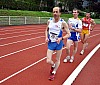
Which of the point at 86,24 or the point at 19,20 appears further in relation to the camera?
the point at 19,20

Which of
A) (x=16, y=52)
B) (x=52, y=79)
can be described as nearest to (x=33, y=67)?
(x=52, y=79)

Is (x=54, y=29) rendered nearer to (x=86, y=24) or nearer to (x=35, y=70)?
(x=35, y=70)

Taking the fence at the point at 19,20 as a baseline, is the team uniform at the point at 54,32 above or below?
above

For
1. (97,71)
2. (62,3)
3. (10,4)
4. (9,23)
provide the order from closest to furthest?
(97,71) → (9,23) → (10,4) → (62,3)

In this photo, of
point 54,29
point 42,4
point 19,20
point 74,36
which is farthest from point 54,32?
point 42,4

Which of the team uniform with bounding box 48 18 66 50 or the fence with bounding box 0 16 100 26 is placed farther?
the fence with bounding box 0 16 100 26

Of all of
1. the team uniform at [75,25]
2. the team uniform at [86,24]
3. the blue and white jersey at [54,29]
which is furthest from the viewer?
the team uniform at [86,24]

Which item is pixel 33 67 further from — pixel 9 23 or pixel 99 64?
pixel 9 23

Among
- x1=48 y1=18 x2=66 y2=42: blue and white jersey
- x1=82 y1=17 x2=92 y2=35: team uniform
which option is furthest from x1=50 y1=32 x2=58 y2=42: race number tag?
x1=82 y1=17 x2=92 y2=35: team uniform

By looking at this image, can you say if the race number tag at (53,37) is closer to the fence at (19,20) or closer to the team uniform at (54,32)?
the team uniform at (54,32)

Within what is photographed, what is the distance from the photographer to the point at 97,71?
7.80 meters

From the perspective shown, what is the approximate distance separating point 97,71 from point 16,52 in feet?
12.9

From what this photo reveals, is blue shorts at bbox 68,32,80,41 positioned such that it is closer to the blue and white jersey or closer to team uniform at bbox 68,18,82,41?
team uniform at bbox 68,18,82,41

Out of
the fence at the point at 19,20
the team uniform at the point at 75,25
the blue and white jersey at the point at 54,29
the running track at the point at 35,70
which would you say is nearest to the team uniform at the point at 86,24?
the running track at the point at 35,70
